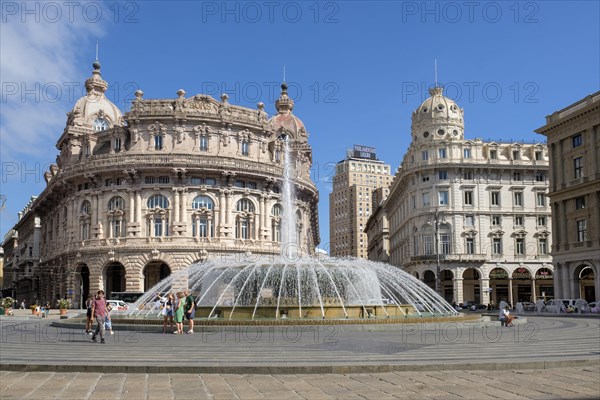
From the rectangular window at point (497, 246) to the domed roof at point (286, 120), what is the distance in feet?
81.8

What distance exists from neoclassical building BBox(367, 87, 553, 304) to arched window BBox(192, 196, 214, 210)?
2365cm

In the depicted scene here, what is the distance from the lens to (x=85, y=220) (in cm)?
6269

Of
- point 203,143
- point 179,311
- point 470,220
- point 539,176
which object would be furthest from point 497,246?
point 179,311

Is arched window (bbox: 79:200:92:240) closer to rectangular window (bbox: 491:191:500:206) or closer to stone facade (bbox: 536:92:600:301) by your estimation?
stone facade (bbox: 536:92:600:301)

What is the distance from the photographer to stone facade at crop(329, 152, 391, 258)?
168 metres

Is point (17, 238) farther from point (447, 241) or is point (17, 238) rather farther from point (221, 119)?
point (447, 241)

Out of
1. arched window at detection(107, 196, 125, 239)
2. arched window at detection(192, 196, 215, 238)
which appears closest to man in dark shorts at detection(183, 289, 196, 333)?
arched window at detection(192, 196, 215, 238)

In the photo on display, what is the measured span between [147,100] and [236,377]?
177 ft

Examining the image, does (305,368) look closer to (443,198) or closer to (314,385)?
(314,385)

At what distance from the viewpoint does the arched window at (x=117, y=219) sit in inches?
2381

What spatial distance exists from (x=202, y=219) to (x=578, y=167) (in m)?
32.3

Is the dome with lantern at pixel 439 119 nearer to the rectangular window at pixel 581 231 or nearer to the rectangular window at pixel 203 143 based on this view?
the rectangular window at pixel 581 231

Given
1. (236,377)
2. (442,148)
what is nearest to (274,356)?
(236,377)

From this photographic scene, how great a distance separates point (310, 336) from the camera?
1894 cm
